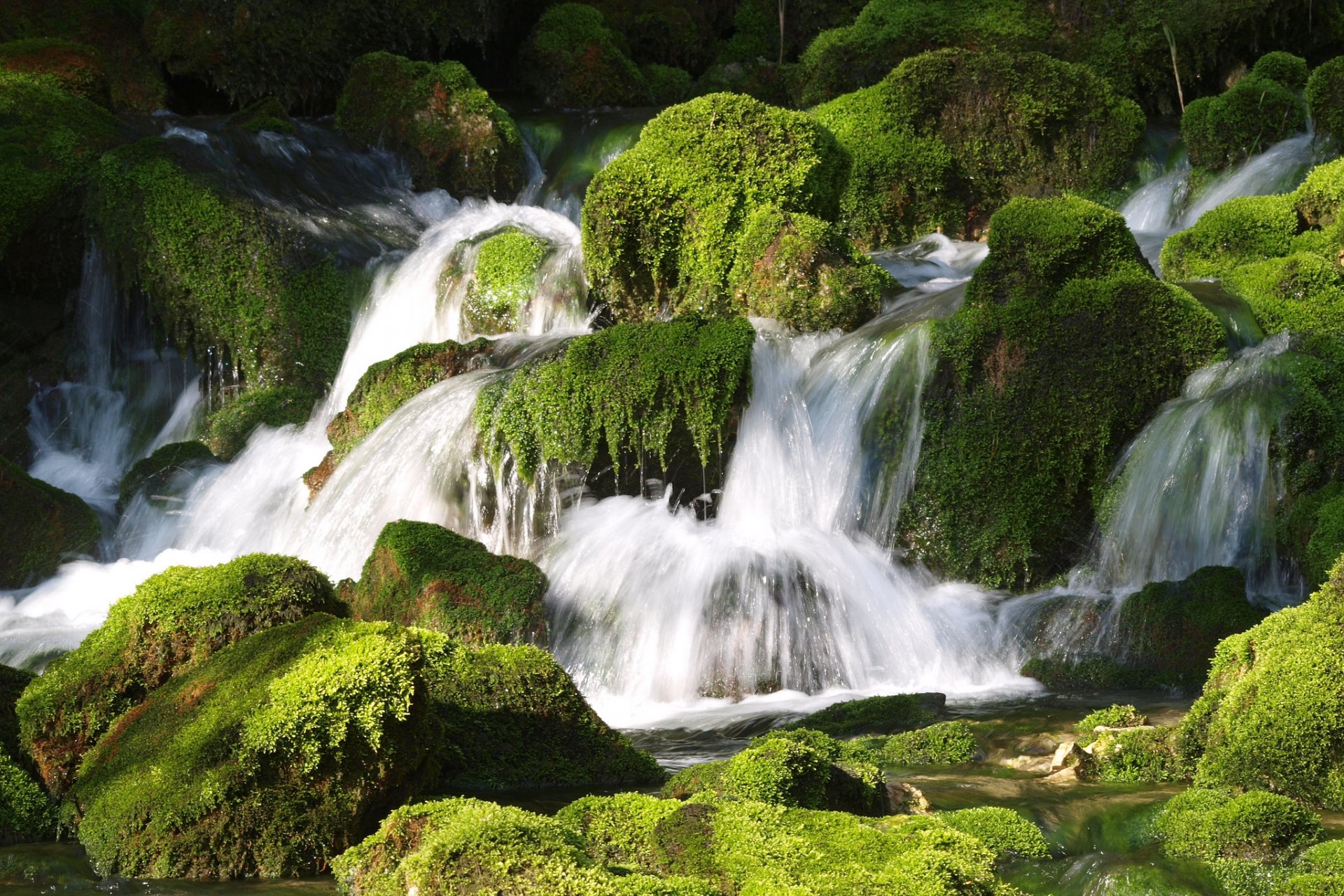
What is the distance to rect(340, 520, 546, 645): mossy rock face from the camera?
9.50 metres

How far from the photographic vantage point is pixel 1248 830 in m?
4.87

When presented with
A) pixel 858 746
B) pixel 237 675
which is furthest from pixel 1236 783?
pixel 237 675

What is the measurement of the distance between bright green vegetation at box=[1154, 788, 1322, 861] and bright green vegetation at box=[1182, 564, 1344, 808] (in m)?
0.42

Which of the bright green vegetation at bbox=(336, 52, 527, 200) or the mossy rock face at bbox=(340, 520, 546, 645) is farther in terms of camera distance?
the bright green vegetation at bbox=(336, 52, 527, 200)

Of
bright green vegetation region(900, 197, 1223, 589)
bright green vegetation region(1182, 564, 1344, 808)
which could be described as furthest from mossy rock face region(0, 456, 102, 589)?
bright green vegetation region(1182, 564, 1344, 808)

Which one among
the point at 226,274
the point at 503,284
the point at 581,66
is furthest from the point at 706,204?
the point at 581,66

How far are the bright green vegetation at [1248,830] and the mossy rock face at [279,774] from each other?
9.33 feet

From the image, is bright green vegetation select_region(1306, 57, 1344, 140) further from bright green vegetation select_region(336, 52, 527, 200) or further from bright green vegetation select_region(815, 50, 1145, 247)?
bright green vegetation select_region(336, 52, 527, 200)

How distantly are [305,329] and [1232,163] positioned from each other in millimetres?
11657

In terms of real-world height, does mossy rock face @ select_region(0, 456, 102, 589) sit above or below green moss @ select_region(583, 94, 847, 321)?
below

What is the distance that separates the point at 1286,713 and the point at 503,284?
11.7 metres

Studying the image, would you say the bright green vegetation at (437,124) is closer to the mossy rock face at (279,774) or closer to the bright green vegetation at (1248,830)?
the mossy rock face at (279,774)

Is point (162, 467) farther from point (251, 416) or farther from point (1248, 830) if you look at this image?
point (1248, 830)

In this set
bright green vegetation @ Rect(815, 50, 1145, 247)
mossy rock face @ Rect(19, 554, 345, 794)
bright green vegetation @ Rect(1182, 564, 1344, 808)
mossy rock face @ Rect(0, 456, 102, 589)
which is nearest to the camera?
bright green vegetation @ Rect(1182, 564, 1344, 808)
